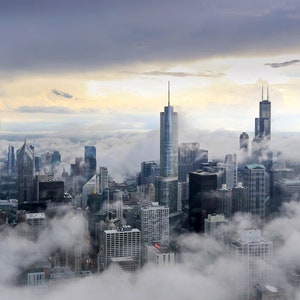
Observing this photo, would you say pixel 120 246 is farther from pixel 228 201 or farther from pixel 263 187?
pixel 263 187

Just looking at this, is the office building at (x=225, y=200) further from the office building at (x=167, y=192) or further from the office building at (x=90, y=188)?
the office building at (x=90, y=188)

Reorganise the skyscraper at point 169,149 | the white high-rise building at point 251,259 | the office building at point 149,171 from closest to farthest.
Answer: the white high-rise building at point 251,259 < the office building at point 149,171 < the skyscraper at point 169,149

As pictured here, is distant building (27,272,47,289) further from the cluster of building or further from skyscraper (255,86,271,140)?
skyscraper (255,86,271,140)

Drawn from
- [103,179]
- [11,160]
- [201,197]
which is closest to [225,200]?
[201,197]

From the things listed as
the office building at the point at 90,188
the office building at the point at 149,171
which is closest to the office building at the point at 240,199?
the office building at the point at 149,171

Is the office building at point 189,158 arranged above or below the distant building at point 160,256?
above

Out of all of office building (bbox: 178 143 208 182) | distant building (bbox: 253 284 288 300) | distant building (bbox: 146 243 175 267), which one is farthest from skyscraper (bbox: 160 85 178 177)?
distant building (bbox: 253 284 288 300)

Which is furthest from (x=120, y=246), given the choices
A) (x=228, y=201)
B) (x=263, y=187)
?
(x=263, y=187)
